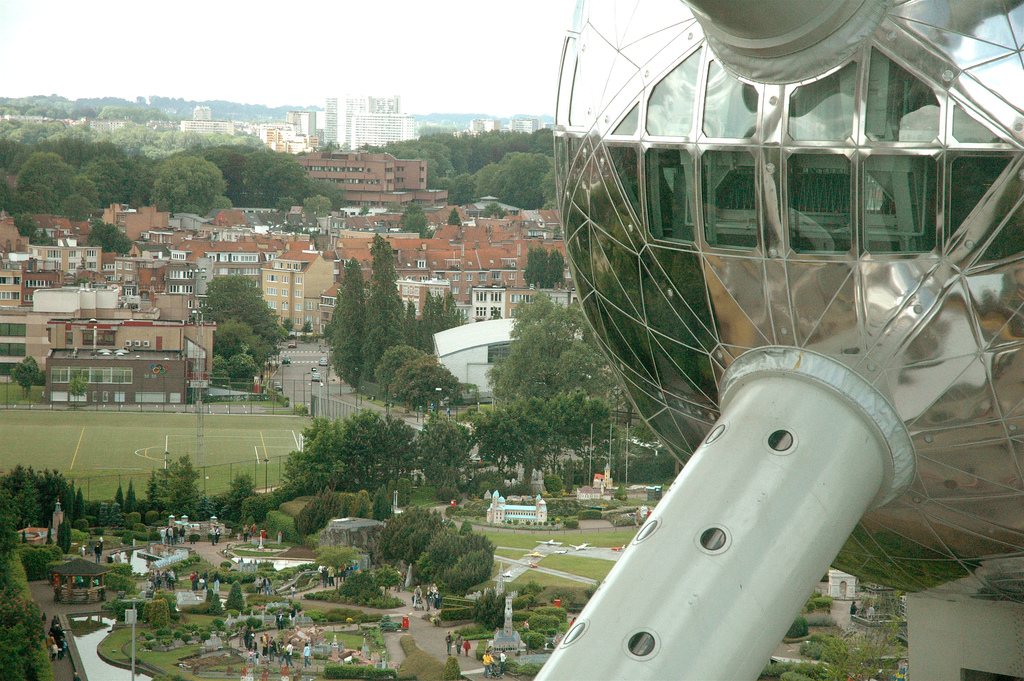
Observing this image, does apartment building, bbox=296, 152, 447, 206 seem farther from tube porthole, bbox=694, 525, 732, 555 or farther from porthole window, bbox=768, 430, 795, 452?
tube porthole, bbox=694, 525, 732, 555

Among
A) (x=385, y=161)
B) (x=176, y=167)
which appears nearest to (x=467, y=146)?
(x=385, y=161)

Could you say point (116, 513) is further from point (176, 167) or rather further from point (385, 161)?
point (385, 161)

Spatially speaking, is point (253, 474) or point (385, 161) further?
point (385, 161)

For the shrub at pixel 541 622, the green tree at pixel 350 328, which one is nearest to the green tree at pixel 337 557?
the shrub at pixel 541 622

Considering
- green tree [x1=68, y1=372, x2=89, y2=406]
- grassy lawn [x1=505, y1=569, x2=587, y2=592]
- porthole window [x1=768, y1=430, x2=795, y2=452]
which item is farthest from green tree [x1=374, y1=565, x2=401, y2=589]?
porthole window [x1=768, y1=430, x2=795, y2=452]

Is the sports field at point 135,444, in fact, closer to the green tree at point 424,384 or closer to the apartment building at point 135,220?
the green tree at point 424,384

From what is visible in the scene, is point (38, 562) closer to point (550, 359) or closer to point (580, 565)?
point (580, 565)
